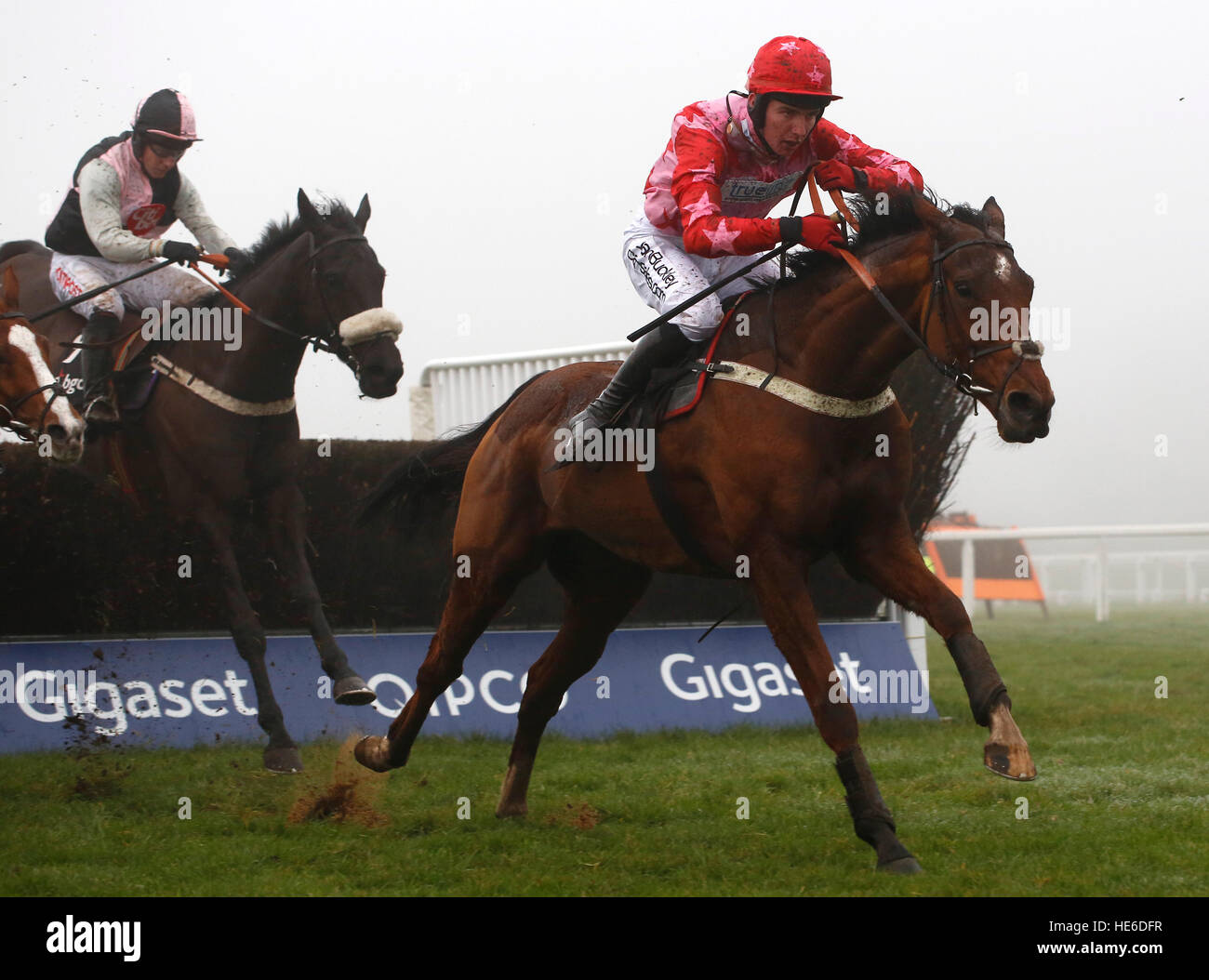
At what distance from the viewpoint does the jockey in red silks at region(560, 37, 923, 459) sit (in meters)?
4.47

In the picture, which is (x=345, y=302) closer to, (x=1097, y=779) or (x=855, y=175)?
(x=855, y=175)

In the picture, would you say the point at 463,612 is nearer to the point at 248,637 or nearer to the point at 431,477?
the point at 431,477

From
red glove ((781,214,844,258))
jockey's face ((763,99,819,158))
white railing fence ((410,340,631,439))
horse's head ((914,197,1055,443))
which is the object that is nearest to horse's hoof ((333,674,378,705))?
red glove ((781,214,844,258))

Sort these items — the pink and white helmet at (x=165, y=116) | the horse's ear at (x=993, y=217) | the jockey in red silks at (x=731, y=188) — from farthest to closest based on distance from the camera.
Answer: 1. the pink and white helmet at (x=165, y=116)
2. the jockey in red silks at (x=731, y=188)
3. the horse's ear at (x=993, y=217)

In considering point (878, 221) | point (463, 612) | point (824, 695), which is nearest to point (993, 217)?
point (878, 221)

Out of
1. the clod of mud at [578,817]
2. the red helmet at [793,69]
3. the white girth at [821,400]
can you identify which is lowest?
the clod of mud at [578,817]

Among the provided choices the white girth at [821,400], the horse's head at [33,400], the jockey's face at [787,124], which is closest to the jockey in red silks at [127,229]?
the horse's head at [33,400]

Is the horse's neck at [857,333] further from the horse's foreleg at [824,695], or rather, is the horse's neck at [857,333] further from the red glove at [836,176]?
the horse's foreleg at [824,695]

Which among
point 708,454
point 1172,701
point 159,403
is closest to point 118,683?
point 159,403

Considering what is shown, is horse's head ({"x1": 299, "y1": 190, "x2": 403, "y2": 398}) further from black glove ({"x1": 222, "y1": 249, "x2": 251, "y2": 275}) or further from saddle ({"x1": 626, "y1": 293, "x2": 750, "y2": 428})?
saddle ({"x1": 626, "y1": 293, "x2": 750, "y2": 428})

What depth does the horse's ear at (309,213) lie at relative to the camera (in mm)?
6645

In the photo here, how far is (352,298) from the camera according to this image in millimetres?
6406

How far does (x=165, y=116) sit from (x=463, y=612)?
3.10 meters
